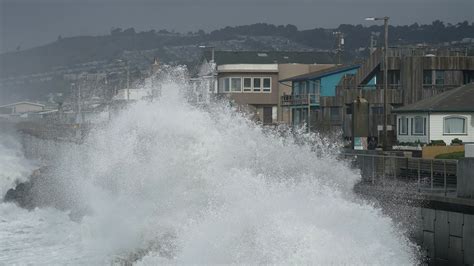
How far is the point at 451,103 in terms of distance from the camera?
36.0 m

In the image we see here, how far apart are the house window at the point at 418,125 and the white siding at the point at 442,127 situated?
18.7 inches

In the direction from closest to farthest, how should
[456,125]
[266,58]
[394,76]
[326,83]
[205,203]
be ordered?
[205,203] < [456,125] < [394,76] < [326,83] < [266,58]

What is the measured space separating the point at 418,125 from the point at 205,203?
18.8 m

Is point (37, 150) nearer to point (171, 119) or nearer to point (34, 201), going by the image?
point (34, 201)

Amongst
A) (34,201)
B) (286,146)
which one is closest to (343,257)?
(286,146)

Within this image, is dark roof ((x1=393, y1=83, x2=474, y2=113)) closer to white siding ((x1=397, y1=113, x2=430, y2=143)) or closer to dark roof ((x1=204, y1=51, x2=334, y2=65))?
white siding ((x1=397, y1=113, x2=430, y2=143))

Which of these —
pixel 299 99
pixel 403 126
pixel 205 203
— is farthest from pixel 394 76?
pixel 205 203

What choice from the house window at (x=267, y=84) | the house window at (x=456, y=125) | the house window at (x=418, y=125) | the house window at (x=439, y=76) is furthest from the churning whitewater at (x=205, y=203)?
the house window at (x=267, y=84)

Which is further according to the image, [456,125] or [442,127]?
[442,127]

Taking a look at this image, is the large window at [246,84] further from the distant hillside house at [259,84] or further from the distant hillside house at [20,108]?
the distant hillside house at [20,108]

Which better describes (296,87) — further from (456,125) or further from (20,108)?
(20,108)

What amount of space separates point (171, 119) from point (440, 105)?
1572cm

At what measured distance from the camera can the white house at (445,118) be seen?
1404 inches

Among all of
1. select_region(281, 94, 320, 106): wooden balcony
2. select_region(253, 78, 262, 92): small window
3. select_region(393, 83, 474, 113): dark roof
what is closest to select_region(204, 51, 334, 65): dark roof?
select_region(253, 78, 262, 92): small window
